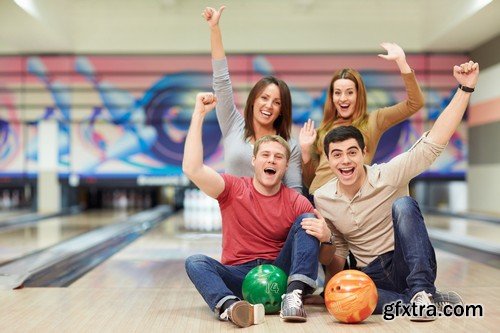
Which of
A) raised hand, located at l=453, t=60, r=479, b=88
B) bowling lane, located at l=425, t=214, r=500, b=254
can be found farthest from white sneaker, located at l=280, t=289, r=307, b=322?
bowling lane, located at l=425, t=214, r=500, b=254

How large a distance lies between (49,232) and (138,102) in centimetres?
370

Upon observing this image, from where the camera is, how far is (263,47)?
9492 mm

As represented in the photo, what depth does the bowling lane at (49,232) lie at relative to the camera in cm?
493

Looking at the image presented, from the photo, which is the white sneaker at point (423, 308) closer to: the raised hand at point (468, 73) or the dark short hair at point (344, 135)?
the dark short hair at point (344, 135)

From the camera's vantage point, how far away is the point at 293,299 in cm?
233

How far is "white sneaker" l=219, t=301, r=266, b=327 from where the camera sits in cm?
224

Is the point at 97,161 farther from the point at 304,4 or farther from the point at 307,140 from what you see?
the point at 307,140

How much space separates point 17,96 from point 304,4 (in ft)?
14.8

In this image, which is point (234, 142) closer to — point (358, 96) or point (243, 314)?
point (358, 96)

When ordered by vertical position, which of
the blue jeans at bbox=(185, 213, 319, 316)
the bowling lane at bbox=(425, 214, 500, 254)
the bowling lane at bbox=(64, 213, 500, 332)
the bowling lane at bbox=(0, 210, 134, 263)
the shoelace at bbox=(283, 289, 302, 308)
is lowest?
the bowling lane at bbox=(0, 210, 134, 263)

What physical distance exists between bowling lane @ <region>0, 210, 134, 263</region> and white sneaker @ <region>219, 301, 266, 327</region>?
248cm

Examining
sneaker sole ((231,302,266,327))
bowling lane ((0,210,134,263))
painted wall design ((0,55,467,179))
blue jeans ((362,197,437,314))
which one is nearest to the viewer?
sneaker sole ((231,302,266,327))

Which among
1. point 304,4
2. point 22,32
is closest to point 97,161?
point 22,32

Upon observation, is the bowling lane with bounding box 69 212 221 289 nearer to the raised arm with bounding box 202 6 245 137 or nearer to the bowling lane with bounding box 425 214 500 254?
the raised arm with bounding box 202 6 245 137
